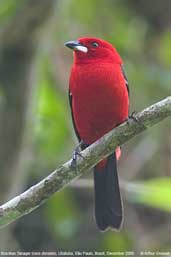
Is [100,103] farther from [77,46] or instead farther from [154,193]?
[154,193]

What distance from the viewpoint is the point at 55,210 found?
5371 mm

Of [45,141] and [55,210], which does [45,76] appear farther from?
[55,210]

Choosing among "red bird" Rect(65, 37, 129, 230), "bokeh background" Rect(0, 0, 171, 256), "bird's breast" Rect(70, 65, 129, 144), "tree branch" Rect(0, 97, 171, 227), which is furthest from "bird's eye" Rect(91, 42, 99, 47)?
"tree branch" Rect(0, 97, 171, 227)

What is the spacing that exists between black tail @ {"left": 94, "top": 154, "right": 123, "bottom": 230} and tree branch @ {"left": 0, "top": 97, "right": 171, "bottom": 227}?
0.81 m

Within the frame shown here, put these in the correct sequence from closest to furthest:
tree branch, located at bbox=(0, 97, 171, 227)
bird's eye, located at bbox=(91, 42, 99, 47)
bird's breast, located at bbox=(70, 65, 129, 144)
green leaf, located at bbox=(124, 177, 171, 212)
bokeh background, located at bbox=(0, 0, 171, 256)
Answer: tree branch, located at bbox=(0, 97, 171, 227) → bird's breast, located at bbox=(70, 65, 129, 144) → bird's eye, located at bbox=(91, 42, 99, 47) → green leaf, located at bbox=(124, 177, 171, 212) → bokeh background, located at bbox=(0, 0, 171, 256)

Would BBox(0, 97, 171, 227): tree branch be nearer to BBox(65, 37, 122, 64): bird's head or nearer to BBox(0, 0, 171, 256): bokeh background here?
BBox(65, 37, 122, 64): bird's head

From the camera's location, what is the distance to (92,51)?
4203mm

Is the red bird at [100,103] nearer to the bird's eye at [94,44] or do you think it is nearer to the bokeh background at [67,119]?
the bird's eye at [94,44]

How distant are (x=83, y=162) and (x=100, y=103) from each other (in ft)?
2.02

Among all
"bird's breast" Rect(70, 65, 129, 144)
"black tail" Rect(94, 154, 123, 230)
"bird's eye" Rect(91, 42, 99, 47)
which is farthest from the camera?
"bird's eye" Rect(91, 42, 99, 47)

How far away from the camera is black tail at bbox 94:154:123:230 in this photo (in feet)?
13.5

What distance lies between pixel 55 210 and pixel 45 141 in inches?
20.6

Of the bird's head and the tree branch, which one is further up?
the bird's head

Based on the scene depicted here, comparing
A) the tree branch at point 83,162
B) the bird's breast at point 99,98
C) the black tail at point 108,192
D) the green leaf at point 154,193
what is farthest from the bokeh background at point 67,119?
the tree branch at point 83,162
